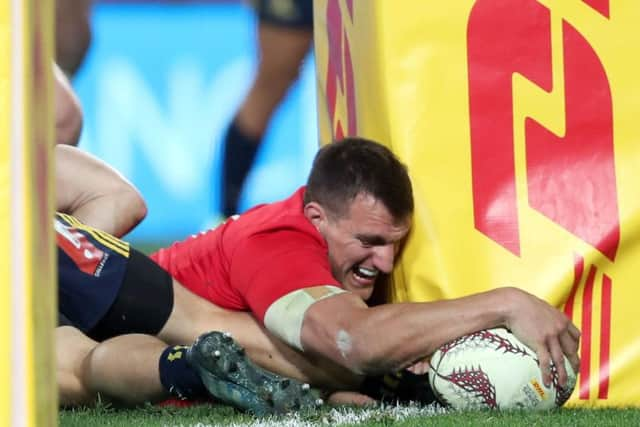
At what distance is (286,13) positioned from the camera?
8586 mm

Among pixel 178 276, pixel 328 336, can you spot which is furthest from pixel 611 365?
pixel 178 276

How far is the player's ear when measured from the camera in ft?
12.4

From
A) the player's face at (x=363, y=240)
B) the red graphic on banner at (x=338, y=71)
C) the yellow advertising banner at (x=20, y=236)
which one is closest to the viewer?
the yellow advertising banner at (x=20, y=236)

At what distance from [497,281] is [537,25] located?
0.64 m

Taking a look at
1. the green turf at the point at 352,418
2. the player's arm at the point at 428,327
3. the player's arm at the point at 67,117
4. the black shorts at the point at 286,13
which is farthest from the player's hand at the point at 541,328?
the black shorts at the point at 286,13

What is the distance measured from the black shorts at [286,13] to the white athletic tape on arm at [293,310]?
5.20 metres

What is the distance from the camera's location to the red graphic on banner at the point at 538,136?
138 inches

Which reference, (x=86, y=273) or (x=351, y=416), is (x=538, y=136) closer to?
(x=351, y=416)

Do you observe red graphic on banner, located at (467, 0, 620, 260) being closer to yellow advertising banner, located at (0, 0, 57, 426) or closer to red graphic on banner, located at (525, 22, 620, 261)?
red graphic on banner, located at (525, 22, 620, 261)

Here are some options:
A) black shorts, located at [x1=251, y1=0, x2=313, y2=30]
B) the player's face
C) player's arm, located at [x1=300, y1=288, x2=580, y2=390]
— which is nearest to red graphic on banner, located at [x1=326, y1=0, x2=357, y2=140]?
the player's face

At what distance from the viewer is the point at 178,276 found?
4.15m

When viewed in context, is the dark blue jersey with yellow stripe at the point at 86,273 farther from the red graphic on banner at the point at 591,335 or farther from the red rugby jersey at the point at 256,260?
the red graphic on banner at the point at 591,335

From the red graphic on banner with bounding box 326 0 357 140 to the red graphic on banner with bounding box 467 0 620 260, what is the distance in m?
0.50

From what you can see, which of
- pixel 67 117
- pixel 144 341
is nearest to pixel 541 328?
pixel 144 341
